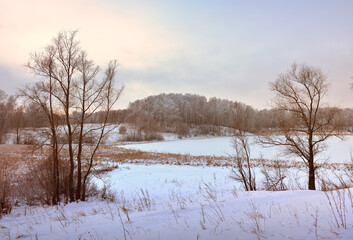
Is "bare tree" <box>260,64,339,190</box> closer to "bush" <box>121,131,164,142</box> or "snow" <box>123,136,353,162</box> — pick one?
"snow" <box>123,136,353,162</box>

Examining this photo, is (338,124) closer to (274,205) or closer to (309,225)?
(274,205)

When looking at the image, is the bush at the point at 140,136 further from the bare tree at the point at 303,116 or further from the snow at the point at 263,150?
the bare tree at the point at 303,116

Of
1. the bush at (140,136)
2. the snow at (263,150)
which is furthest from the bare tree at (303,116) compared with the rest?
the bush at (140,136)

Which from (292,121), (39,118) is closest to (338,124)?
(292,121)

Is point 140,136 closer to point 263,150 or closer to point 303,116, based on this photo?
point 263,150

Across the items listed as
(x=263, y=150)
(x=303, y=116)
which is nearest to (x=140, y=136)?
(x=263, y=150)

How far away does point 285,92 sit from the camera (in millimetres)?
13203

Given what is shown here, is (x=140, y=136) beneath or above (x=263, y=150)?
above

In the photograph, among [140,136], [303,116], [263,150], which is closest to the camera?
[303,116]

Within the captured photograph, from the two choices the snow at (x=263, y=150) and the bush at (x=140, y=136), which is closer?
the snow at (x=263, y=150)

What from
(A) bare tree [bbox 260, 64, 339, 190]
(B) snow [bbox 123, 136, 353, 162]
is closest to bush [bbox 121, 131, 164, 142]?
(B) snow [bbox 123, 136, 353, 162]

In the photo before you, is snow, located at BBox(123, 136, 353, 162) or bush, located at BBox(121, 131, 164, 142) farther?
bush, located at BBox(121, 131, 164, 142)

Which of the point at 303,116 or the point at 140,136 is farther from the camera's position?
the point at 140,136

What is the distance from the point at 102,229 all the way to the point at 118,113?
727cm
